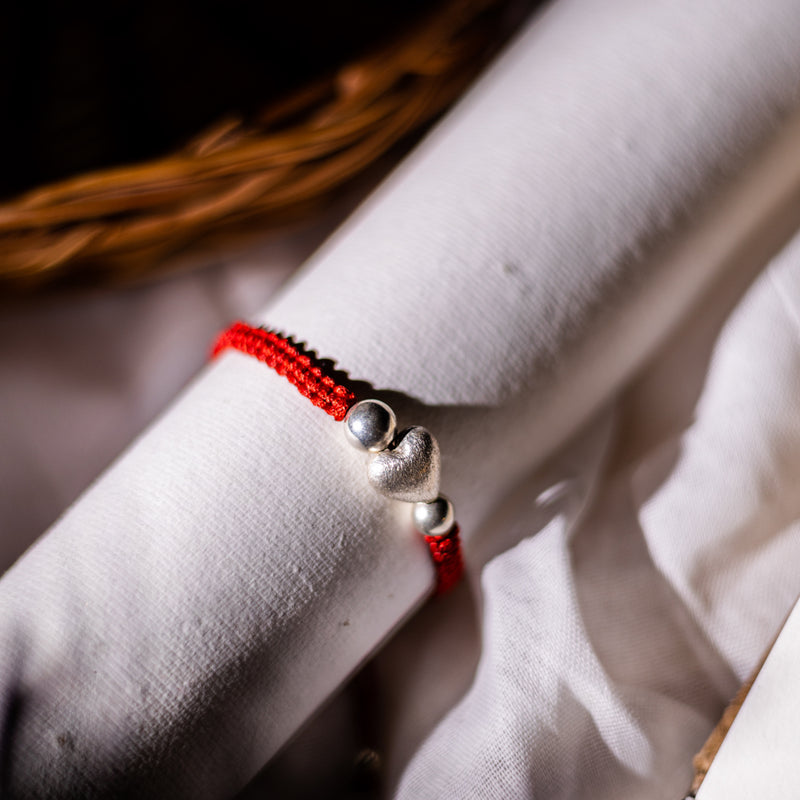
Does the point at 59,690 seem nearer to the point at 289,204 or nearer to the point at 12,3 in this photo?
the point at 289,204

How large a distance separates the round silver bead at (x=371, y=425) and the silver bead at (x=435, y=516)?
4cm

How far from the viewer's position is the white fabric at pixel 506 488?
0.29 metres

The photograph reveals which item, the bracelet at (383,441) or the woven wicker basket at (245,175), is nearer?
the bracelet at (383,441)

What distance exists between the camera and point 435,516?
315 mm

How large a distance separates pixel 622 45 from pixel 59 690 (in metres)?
0.42

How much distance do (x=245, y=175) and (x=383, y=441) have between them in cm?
22

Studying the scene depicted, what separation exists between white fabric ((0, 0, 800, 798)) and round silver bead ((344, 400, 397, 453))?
0.07ft

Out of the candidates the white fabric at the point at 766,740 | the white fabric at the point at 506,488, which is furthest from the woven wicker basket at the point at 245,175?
the white fabric at the point at 766,740

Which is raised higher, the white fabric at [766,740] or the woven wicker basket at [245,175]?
the woven wicker basket at [245,175]

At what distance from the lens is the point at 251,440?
0.32 m

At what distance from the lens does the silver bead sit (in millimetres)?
315

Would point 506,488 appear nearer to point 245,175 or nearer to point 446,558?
point 446,558

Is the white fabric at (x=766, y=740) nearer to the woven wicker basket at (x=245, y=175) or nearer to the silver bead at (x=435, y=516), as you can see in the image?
the silver bead at (x=435, y=516)

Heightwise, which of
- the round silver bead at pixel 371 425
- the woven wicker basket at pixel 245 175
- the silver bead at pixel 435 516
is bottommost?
the silver bead at pixel 435 516
